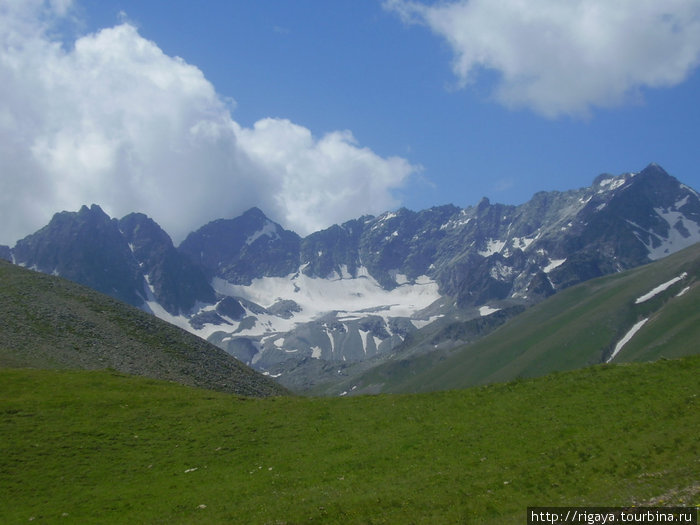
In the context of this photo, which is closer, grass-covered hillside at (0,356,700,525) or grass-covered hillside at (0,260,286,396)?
grass-covered hillside at (0,356,700,525)

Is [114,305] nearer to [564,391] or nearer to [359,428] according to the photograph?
[359,428]

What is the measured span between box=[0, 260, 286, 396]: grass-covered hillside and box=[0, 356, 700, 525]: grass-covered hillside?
19344mm

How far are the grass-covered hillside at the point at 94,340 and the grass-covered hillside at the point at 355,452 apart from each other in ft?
63.5

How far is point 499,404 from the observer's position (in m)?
44.4

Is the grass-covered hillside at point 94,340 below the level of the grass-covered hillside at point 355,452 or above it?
Result: above

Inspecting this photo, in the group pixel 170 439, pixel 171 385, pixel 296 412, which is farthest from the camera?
pixel 171 385

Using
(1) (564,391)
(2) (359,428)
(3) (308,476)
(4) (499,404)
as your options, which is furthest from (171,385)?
(1) (564,391)

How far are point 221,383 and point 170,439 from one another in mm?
35350

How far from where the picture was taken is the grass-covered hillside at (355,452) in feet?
100

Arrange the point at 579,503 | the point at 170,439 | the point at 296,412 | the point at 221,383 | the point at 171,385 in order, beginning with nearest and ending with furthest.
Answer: the point at 579,503 < the point at 170,439 < the point at 296,412 < the point at 171,385 < the point at 221,383

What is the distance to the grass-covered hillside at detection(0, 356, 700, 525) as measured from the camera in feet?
100

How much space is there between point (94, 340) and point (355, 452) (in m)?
50.1

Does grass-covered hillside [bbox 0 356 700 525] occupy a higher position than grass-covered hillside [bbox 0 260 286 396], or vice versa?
grass-covered hillside [bbox 0 260 286 396]

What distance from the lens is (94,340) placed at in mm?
78375
